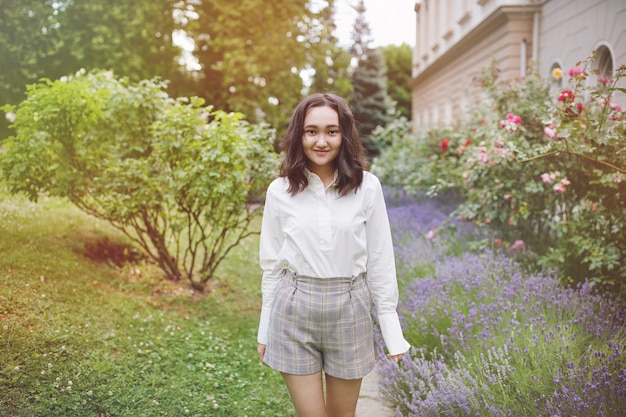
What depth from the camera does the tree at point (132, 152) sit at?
557 centimetres

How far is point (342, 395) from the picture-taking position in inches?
103

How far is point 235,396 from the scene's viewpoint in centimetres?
418

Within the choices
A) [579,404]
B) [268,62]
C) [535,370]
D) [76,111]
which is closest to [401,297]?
[535,370]

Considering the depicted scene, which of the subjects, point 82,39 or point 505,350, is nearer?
point 505,350

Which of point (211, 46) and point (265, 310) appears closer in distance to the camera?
point (265, 310)

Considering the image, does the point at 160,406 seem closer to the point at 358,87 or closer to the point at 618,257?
the point at 618,257

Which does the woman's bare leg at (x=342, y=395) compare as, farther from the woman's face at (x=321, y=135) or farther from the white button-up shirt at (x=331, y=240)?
the woman's face at (x=321, y=135)

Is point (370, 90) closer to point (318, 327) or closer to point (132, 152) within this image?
point (132, 152)

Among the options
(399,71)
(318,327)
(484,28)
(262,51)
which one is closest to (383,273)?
(318,327)

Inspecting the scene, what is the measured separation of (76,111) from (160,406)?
3132 mm

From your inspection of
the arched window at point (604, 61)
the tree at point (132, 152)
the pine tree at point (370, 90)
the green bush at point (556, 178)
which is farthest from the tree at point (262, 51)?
the pine tree at point (370, 90)

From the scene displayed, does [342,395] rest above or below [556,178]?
below

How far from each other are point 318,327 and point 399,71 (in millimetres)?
42072

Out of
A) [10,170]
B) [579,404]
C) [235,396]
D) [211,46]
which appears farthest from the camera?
[211,46]
